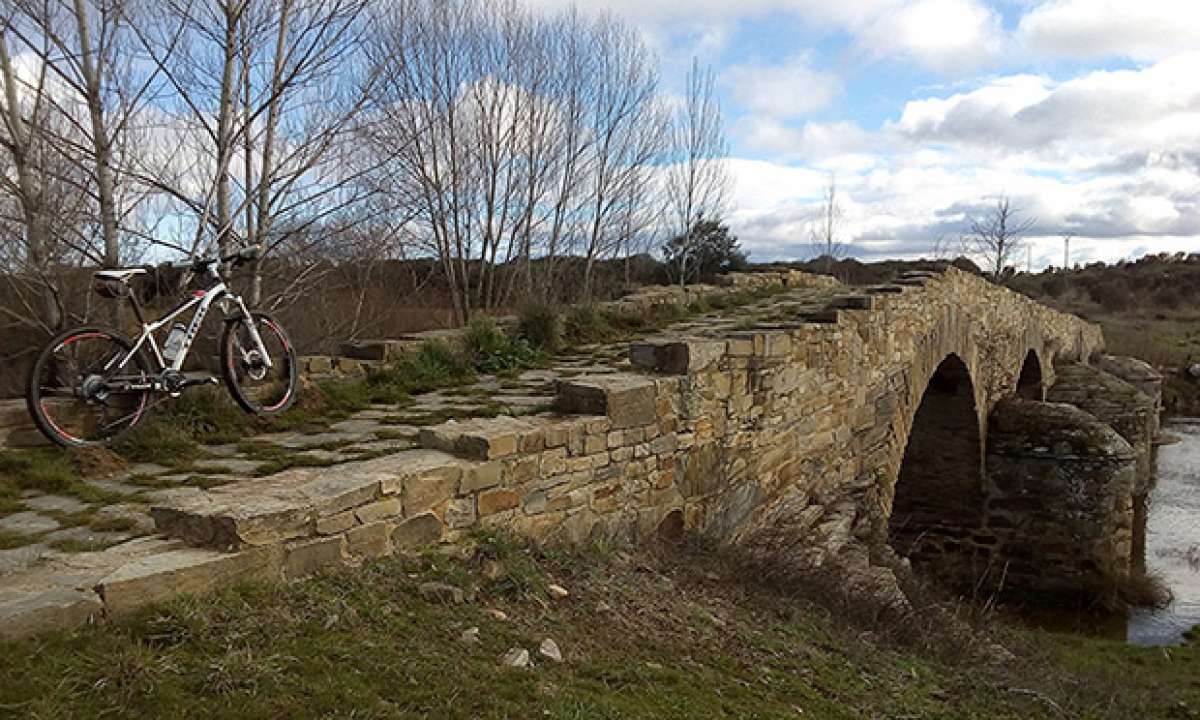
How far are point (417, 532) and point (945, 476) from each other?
1254 cm

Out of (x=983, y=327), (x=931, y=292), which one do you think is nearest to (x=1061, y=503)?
(x=983, y=327)

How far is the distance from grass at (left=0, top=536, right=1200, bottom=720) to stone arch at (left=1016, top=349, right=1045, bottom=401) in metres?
16.1

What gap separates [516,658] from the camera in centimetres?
300

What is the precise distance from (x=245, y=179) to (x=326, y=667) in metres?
6.68

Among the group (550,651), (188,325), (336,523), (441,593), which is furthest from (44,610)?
(188,325)

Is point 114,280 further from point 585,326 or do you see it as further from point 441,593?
point 585,326

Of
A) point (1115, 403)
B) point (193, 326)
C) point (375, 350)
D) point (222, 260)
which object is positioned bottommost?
point (1115, 403)

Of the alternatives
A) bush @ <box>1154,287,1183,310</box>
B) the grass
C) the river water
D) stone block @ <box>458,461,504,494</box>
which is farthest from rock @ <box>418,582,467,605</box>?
bush @ <box>1154,287,1183,310</box>

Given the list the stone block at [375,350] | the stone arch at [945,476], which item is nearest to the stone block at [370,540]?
the stone block at [375,350]

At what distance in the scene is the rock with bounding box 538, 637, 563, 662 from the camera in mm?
3115

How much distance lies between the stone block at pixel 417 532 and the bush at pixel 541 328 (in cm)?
452

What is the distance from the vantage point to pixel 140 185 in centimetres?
744

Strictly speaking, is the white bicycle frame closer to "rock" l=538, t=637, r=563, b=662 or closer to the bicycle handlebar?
the bicycle handlebar

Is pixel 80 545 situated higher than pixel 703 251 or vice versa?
pixel 703 251
